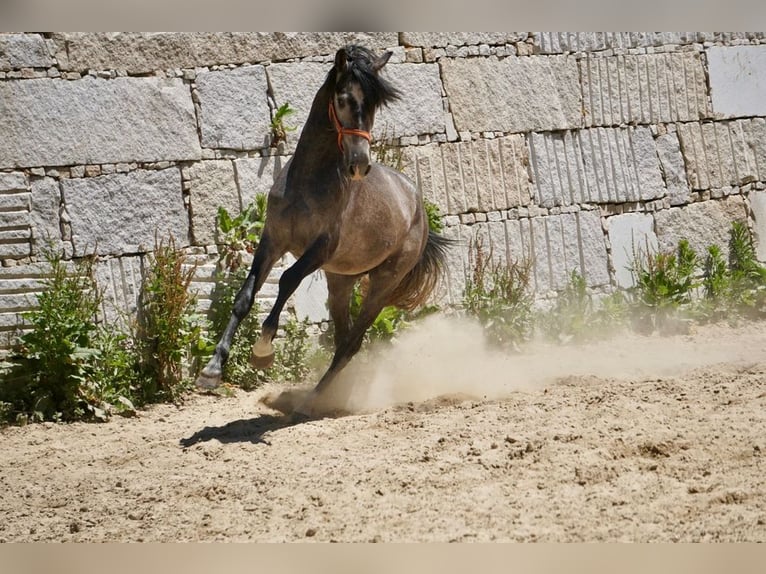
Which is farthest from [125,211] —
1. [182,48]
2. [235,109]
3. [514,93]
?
[514,93]

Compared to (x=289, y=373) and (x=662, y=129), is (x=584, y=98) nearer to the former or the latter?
(x=662, y=129)

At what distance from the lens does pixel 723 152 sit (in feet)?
35.1

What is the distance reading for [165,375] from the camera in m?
7.08

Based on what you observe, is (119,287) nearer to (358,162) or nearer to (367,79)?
(358,162)

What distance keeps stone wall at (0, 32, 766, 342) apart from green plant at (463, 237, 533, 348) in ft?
0.54

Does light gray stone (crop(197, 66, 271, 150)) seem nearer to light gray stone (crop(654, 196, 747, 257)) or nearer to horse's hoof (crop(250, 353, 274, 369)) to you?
horse's hoof (crop(250, 353, 274, 369))

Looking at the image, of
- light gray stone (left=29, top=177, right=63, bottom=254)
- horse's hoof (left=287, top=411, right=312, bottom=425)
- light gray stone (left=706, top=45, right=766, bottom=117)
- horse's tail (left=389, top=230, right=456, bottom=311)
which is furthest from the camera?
light gray stone (left=706, top=45, right=766, bottom=117)

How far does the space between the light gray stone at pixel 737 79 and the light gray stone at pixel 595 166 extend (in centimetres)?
122

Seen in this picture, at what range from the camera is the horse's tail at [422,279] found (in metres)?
7.37

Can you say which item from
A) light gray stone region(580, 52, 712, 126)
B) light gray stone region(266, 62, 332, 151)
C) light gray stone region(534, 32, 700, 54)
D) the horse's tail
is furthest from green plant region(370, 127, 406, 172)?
light gray stone region(580, 52, 712, 126)

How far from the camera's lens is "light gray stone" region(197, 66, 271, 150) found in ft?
25.1

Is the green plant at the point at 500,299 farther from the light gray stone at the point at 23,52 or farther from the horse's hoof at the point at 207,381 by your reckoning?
the light gray stone at the point at 23,52

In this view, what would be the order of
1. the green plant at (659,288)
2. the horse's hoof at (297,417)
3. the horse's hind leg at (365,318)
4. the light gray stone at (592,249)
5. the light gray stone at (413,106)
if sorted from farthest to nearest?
the green plant at (659,288)
the light gray stone at (592,249)
the light gray stone at (413,106)
the horse's hind leg at (365,318)
the horse's hoof at (297,417)

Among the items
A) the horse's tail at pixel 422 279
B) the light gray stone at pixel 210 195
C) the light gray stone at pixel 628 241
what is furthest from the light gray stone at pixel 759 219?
the light gray stone at pixel 210 195
